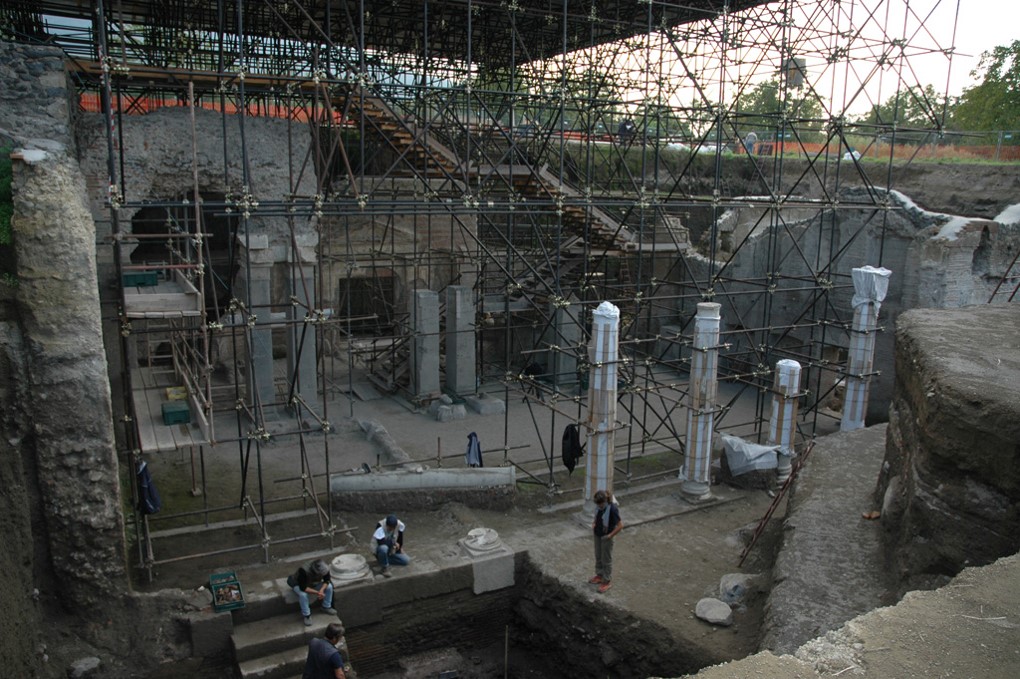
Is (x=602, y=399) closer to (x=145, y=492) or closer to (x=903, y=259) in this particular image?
(x=145, y=492)

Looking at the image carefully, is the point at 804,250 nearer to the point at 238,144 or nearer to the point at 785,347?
the point at 785,347

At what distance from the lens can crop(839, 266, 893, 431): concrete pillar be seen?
14211 mm

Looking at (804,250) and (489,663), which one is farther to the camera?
(804,250)

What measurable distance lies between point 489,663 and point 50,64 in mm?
8877

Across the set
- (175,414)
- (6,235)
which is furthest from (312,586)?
(6,235)

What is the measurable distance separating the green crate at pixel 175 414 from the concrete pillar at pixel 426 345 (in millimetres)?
6640

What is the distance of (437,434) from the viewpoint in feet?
47.1

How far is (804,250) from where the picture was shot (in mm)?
18109

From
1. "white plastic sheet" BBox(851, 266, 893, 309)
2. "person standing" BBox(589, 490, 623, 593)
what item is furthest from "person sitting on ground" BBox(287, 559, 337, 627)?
"white plastic sheet" BBox(851, 266, 893, 309)

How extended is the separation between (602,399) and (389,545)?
3.34 m

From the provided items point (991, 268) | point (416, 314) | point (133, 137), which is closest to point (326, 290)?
point (416, 314)

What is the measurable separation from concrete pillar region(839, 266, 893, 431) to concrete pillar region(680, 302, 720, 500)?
12.4 ft

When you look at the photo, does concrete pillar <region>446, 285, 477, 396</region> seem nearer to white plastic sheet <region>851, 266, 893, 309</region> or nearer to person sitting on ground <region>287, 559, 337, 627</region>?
white plastic sheet <region>851, 266, 893, 309</region>

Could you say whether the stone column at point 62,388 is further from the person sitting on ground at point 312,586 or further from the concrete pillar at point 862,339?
the concrete pillar at point 862,339
